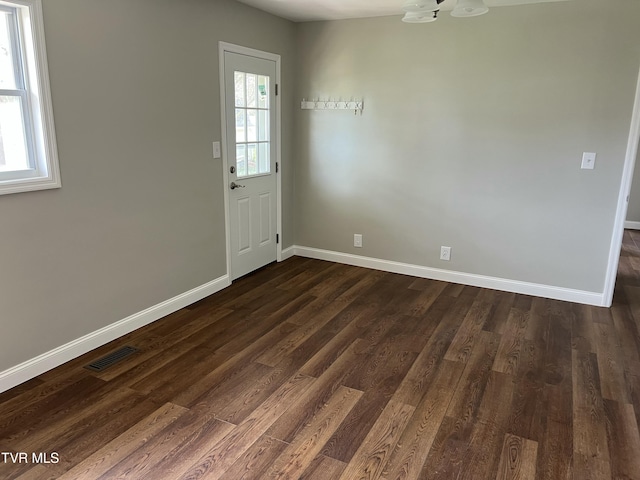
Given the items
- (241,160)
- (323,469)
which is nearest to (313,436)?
(323,469)

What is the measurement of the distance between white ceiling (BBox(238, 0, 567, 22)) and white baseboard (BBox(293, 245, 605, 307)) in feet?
7.64

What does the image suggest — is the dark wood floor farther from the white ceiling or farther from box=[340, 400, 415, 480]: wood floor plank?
the white ceiling

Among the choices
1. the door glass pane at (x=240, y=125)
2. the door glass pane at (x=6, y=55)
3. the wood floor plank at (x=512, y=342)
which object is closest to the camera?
the door glass pane at (x=6, y=55)

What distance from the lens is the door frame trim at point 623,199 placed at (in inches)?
135

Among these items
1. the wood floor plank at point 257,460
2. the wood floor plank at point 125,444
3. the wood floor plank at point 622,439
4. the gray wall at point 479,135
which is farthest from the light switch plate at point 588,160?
the wood floor plank at point 125,444

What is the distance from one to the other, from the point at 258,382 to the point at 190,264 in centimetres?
140

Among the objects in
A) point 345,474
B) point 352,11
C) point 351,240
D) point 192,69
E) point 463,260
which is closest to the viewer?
point 345,474

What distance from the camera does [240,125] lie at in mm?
4059

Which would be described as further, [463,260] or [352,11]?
[463,260]

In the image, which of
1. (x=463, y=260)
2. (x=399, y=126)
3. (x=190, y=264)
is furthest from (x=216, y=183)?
(x=463, y=260)

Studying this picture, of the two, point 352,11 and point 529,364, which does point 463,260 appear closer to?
point 529,364

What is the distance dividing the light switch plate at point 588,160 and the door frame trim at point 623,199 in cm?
21

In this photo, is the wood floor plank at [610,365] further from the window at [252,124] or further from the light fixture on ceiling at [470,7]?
the window at [252,124]

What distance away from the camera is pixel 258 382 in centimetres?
267
